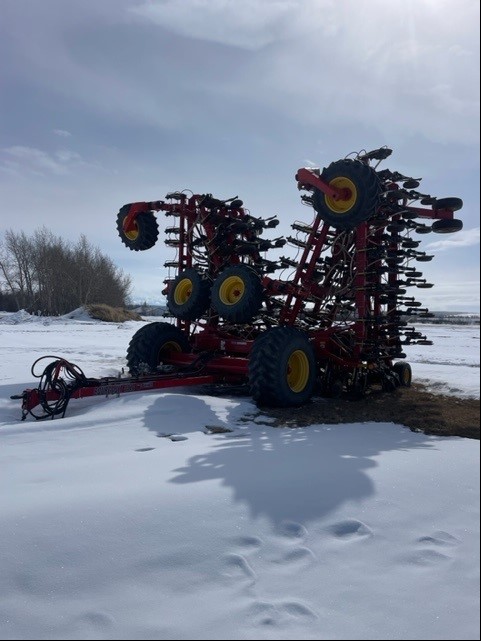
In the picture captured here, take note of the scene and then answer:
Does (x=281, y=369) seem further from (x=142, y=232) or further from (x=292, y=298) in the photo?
(x=142, y=232)

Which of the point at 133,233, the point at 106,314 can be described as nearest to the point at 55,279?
the point at 106,314

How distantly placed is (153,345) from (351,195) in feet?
12.9

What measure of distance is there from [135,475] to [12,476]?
33.2 inches

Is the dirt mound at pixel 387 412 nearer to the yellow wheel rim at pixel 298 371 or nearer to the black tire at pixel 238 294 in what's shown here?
the yellow wheel rim at pixel 298 371

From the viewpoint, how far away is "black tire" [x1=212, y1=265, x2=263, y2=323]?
24.7ft

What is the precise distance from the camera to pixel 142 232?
9469mm

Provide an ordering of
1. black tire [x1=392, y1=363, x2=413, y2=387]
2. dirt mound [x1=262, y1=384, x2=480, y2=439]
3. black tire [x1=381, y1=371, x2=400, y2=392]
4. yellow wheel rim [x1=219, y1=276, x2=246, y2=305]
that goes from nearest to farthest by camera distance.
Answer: dirt mound [x1=262, y1=384, x2=480, y2=439] < yellow wheel rim [x1=219, y1=276, x2=246, y2=305] < black tire [x1=381, y1=371, x2=400, y2=392] < black tire [x1=392, y1=363, x2=413, y2=387]

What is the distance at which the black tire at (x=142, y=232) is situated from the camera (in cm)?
948

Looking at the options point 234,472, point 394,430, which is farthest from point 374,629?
point 394,430

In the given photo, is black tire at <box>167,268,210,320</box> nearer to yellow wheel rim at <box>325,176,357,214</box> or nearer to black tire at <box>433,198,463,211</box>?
yellow wheel rim at <box>325,176,357,214</box>

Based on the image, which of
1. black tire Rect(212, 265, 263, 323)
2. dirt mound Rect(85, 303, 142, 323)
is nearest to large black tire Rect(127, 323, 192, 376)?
black tire Rect(212, 265, 263, 323)

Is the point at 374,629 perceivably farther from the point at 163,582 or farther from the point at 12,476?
the point at 12,476

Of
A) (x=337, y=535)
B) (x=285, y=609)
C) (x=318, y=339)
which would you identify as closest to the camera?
(x=285, y=609)

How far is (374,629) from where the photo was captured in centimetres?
201
